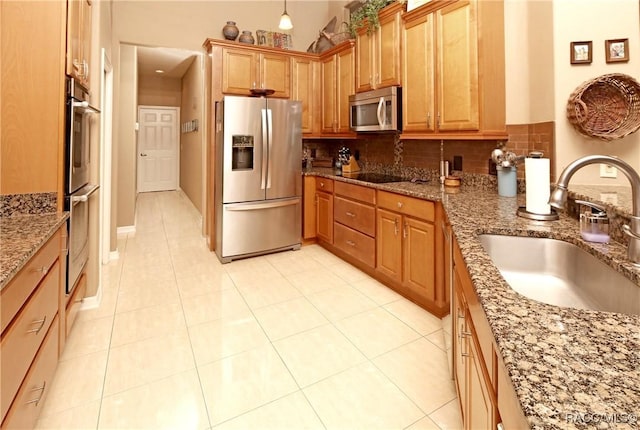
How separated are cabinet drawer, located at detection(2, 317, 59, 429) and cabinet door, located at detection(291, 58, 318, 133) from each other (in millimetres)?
3466

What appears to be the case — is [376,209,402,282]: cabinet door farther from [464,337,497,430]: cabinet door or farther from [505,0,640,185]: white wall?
[464,337,497,430]: cabinet door

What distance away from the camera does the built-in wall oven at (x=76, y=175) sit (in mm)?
1953

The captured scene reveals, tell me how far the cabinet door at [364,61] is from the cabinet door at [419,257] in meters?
1.64

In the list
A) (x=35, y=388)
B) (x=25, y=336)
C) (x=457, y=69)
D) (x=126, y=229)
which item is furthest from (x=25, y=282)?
(x=126, y=229)

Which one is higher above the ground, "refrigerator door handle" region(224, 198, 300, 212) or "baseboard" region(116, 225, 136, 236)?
"refrigerator door handle" region(224, 198, 300, 212)

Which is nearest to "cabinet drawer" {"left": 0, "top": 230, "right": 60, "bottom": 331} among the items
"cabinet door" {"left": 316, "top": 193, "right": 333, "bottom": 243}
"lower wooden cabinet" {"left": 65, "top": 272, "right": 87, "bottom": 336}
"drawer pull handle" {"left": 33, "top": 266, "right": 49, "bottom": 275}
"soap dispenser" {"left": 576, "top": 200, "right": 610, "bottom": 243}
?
"drawer pull handle" {"left": 33, "top": 266, "right": 49, "bottom": 275}

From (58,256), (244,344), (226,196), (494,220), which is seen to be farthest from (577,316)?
(226,196)

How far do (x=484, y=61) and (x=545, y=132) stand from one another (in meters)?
0.68

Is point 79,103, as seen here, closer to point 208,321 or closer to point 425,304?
point 208,321

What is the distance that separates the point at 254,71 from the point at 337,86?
997 millimetres

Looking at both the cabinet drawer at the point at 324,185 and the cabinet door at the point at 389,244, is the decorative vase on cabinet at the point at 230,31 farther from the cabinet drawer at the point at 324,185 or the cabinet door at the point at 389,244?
the cabinet door at the point at 389,244

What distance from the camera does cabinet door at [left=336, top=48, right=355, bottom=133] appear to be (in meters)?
3.93

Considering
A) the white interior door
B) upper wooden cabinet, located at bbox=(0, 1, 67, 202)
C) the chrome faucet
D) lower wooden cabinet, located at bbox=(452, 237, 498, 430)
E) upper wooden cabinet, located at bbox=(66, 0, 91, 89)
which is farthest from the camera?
the white interior door

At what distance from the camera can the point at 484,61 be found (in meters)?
2.54
